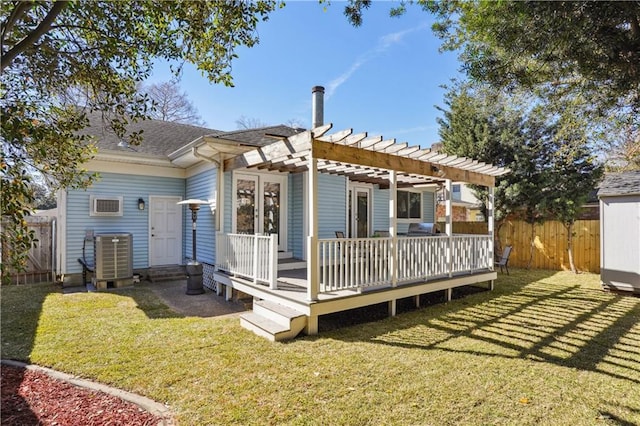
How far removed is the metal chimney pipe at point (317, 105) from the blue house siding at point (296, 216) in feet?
6.39

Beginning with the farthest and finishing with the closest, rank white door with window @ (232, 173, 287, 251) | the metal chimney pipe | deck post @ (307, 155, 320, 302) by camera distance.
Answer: the metal chimney pipe, white door with window @ (232, 173, 287, 251), deck post @ (307, 155, 320, 302)

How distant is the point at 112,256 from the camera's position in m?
7.57

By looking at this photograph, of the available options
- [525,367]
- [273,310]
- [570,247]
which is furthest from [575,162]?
[273,310]

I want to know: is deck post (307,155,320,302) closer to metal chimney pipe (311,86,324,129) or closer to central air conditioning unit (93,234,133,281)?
metal chimney pipe (311,86,324,129)

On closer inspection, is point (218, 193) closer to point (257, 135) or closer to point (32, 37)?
point (257, 135)

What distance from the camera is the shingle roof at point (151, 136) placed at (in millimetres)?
8656

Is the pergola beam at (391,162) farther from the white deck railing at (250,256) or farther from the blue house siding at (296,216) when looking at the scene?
the blue house siding at (296,216)

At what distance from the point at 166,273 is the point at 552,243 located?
12314 millimetres

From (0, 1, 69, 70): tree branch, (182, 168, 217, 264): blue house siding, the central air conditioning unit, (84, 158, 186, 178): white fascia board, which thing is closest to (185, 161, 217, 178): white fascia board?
(182, 168, 217, 264): blue house siding

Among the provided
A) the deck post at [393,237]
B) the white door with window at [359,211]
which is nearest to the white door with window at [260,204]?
the white door with window at [359,211]

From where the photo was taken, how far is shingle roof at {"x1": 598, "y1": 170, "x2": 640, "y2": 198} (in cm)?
750

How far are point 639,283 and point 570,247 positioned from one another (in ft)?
11.5

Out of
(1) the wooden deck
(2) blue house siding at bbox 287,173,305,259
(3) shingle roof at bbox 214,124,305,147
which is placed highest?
(3) shingle roof at bbox 214,124,305,147

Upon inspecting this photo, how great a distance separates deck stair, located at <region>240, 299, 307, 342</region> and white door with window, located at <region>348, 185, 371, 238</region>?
5.02m
